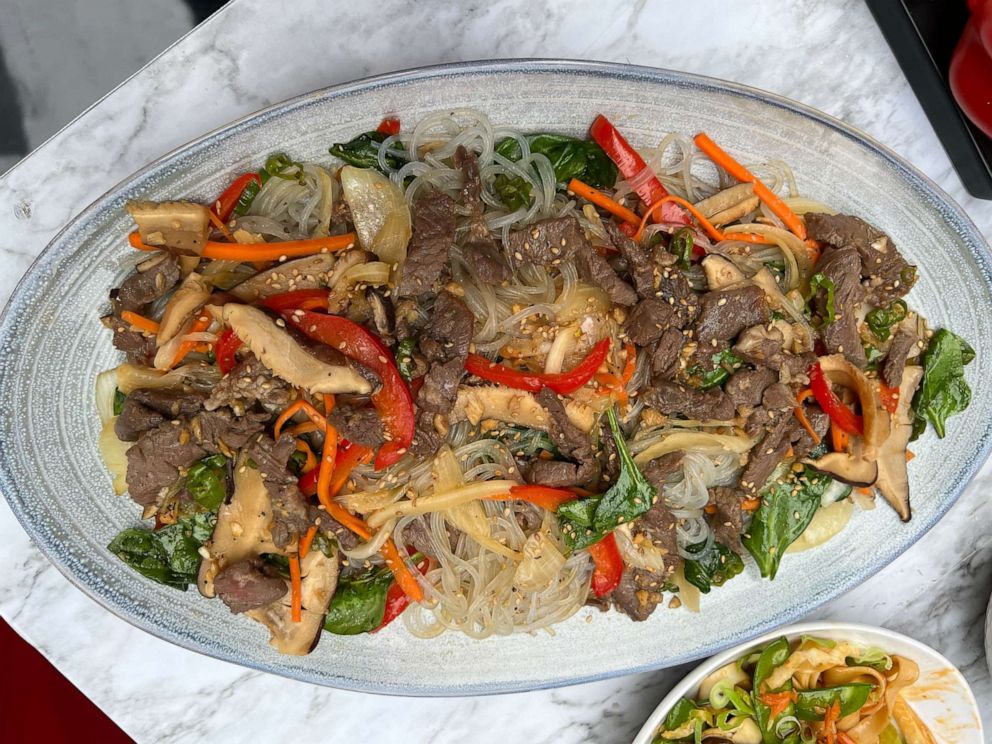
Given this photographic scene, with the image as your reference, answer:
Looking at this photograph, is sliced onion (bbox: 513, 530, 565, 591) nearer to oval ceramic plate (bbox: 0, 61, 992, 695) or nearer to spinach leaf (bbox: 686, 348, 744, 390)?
oval ceramic plate (bbox: 0, 61, 992, 695)

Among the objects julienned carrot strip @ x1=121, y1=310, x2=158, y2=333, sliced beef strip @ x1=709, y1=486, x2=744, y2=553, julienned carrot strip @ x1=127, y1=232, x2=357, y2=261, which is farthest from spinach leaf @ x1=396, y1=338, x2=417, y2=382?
sliced beef strip @ x1=709, y1=486, x2=744, y2=553

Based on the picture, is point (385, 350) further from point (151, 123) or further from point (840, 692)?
point (840, 692)

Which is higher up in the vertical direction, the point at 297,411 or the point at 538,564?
the point at 297,411

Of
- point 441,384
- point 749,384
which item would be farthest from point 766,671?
point 441,384

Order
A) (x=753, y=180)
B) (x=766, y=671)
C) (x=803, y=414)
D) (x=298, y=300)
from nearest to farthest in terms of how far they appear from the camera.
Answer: (x=298, y=300)
(x=753, y=180)
(x=803, y=414)
(x=766, y=671)

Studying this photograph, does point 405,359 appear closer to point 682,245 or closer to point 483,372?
point 483,372
